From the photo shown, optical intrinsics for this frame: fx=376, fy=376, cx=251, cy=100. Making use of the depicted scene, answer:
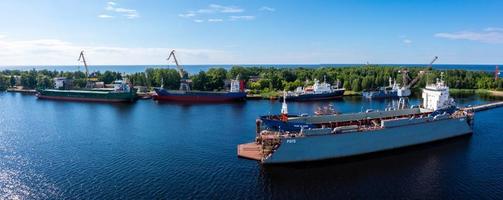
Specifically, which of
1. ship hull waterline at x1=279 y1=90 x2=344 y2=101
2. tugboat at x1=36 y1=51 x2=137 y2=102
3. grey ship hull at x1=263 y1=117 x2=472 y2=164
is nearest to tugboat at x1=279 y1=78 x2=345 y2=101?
ship hull waterline at x1=279 y1=90 x2=344 y2=101

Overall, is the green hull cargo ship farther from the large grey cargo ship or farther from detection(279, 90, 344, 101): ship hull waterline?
the large grey cargo ship

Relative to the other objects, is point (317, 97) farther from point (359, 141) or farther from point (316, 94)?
point (359, 141)

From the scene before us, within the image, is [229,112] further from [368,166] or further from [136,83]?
[136,83]

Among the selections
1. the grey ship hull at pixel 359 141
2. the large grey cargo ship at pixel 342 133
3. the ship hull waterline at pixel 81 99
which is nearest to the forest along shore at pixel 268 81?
the ship hull waterline at pixel 81 99

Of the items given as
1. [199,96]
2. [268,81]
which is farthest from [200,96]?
[268,81]

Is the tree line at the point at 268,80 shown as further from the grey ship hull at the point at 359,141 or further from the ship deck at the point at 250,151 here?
the ship deck at the point at 250,151

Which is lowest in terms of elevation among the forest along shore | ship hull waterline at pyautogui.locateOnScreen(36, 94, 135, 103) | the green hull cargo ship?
ship hull waterline at pyautogui.locateOnScreen(36, 94, 135, 103)
